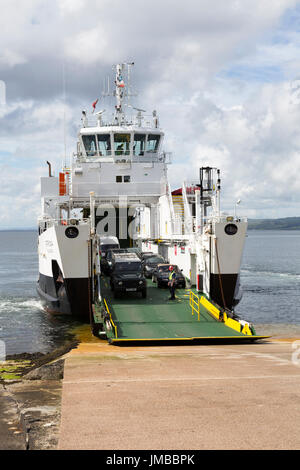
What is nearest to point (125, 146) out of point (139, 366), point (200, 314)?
point (200, 314)

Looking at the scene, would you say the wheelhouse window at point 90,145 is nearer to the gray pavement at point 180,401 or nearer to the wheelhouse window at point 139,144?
the wheelhouse window at point 139,144

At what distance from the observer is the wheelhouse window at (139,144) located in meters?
33.7

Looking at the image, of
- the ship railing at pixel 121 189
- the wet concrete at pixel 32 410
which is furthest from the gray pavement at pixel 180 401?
the ship railing at pixel 121 189

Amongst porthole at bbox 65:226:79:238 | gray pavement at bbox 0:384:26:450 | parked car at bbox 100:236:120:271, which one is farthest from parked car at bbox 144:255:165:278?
gray pavement at bbox 0:384:26:450

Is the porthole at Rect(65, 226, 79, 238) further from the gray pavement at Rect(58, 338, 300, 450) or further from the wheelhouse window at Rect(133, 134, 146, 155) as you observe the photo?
the wheelhouse window at Rect(133, 134, 146, 155)

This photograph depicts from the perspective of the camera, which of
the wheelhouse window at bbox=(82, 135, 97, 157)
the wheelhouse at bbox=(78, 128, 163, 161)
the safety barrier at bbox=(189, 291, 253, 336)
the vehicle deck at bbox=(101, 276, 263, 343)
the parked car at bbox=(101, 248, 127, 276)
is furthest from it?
the wheelhouse window at bbox=(82, 135, 97, 157)

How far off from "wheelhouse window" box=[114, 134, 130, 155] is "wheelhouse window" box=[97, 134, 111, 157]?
1.59 feet

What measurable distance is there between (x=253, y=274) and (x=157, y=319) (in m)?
40.1

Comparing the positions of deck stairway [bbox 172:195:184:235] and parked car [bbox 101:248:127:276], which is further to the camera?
deck stairway [bbox 172:195:184:235]

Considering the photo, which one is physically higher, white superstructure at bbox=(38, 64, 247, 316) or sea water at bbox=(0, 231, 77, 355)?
white superstructure at bbox=(38, 64, 247, 316)

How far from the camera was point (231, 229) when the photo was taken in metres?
21.1

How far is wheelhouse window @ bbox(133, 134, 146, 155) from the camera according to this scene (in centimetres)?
3372

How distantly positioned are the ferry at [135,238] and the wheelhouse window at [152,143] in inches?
2.6

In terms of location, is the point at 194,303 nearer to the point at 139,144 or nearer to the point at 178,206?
the point at 178,206
